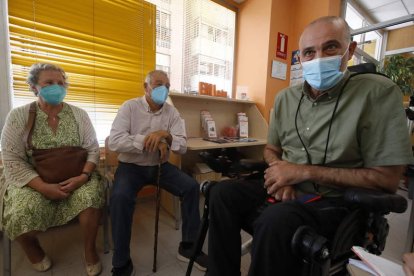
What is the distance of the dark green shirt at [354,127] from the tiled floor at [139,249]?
0.65m

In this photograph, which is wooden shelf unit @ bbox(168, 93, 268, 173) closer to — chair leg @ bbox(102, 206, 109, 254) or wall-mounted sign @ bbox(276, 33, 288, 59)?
wall-mounted sign @ bbox(276, 33, 288, 59)

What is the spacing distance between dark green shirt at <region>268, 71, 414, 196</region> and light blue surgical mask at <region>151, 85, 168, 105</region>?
0.91 m

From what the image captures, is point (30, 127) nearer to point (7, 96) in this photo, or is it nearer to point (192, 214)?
point (7, 96)

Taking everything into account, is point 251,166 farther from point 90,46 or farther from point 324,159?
point 90,46

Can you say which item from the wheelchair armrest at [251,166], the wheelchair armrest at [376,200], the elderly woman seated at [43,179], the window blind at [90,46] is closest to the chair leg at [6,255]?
the elderly woman seated at [43,179]

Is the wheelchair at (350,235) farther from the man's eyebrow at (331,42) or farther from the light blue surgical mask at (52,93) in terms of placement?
the light blue surgical mask at (52,93)

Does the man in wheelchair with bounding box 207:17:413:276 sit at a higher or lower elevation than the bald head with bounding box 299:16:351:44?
lower

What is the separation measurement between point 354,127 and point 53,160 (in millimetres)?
1532

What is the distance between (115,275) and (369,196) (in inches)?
49.6

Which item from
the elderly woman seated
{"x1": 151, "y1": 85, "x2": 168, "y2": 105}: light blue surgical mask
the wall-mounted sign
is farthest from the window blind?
the wall-mounted sign

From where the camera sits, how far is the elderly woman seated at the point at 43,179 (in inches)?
45.0

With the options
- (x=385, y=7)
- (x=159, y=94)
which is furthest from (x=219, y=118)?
(x=385, y=7)

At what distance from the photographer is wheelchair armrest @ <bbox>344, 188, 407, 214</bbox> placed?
627mm

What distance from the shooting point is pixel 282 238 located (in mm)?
659
